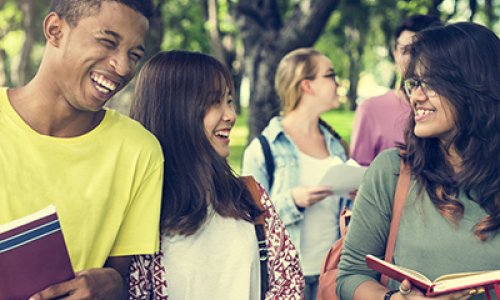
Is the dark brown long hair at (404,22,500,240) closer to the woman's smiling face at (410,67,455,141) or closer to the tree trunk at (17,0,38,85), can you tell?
the woman's smiling face at (410,67,455,141)

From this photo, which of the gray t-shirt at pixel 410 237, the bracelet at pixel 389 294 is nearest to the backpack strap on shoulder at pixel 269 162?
the gray t-shirt at pixel 410 237

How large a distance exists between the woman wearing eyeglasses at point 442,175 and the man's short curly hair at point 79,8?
43.4 inches

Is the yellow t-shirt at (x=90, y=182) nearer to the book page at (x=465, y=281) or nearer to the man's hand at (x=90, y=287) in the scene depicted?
the man's hand at (x=90, y=287)

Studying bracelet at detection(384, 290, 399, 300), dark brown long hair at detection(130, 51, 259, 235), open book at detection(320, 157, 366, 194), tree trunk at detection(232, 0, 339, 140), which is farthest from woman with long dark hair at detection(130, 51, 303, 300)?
tree trunk at detection(232, 0, 339, 140)

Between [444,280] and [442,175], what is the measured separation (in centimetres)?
57

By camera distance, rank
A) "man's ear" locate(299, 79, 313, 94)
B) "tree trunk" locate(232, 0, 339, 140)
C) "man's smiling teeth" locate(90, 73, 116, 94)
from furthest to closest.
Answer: "tree trunk" locate(232, 0, 339, 140), "man's ear" locate(299, 79, 313, 94), "man's smiling teeth" locate(90, 73, 116, 94)

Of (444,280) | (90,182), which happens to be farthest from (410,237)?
(90,182)

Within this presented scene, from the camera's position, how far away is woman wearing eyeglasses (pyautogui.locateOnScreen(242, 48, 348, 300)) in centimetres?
470

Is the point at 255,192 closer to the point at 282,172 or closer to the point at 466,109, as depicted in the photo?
the point at 466,109

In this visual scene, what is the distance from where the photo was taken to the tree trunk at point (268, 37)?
391 inches

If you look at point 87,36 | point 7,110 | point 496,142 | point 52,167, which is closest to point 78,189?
point 52,167

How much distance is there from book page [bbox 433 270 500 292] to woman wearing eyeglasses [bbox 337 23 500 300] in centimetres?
29

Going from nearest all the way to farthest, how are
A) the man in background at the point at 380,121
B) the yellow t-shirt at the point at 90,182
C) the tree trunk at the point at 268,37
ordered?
the yellow t-shirt at the point at 90,182, the man in background at the point at 380,121, the tree trunk at the point at 268,37

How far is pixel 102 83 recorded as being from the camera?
2520 millimetres
